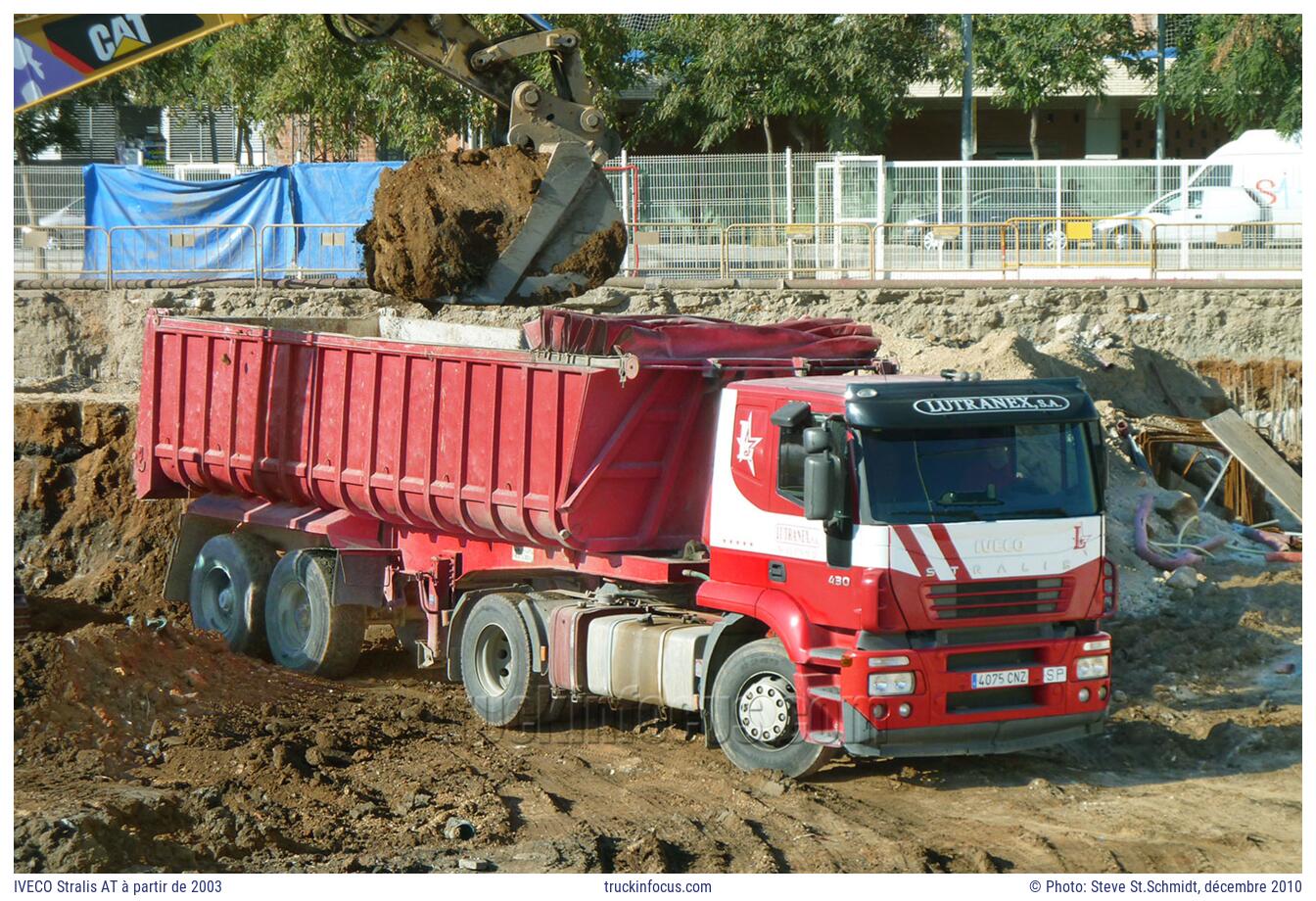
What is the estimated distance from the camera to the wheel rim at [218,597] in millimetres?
13911

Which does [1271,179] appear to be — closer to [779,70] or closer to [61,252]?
[779,70]

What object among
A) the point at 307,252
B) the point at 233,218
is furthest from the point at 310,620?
the point at 233,218

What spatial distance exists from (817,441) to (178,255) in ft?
60.9

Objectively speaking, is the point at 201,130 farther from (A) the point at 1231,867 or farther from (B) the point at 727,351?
(A) the point at 1231,867

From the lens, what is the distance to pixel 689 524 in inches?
419

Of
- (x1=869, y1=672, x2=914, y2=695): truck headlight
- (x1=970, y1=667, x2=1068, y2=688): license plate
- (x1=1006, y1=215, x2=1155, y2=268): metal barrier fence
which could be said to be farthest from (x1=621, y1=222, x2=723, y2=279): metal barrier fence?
(x1=869, y1=672, x2=914, y2=695): truck headlight

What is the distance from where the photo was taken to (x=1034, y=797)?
9.48 metres

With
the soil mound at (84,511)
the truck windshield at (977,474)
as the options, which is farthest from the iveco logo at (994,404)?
the soil mound at (84,511)

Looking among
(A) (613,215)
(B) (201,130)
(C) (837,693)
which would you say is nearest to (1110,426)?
(A) (613,215)

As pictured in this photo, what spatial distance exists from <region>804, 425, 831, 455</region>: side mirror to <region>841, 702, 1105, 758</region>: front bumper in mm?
1471

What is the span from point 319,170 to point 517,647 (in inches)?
647

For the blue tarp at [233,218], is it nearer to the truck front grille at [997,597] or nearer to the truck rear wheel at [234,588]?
the truck rear wheel at [234,588]

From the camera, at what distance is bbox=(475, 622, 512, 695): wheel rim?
1146 cm
